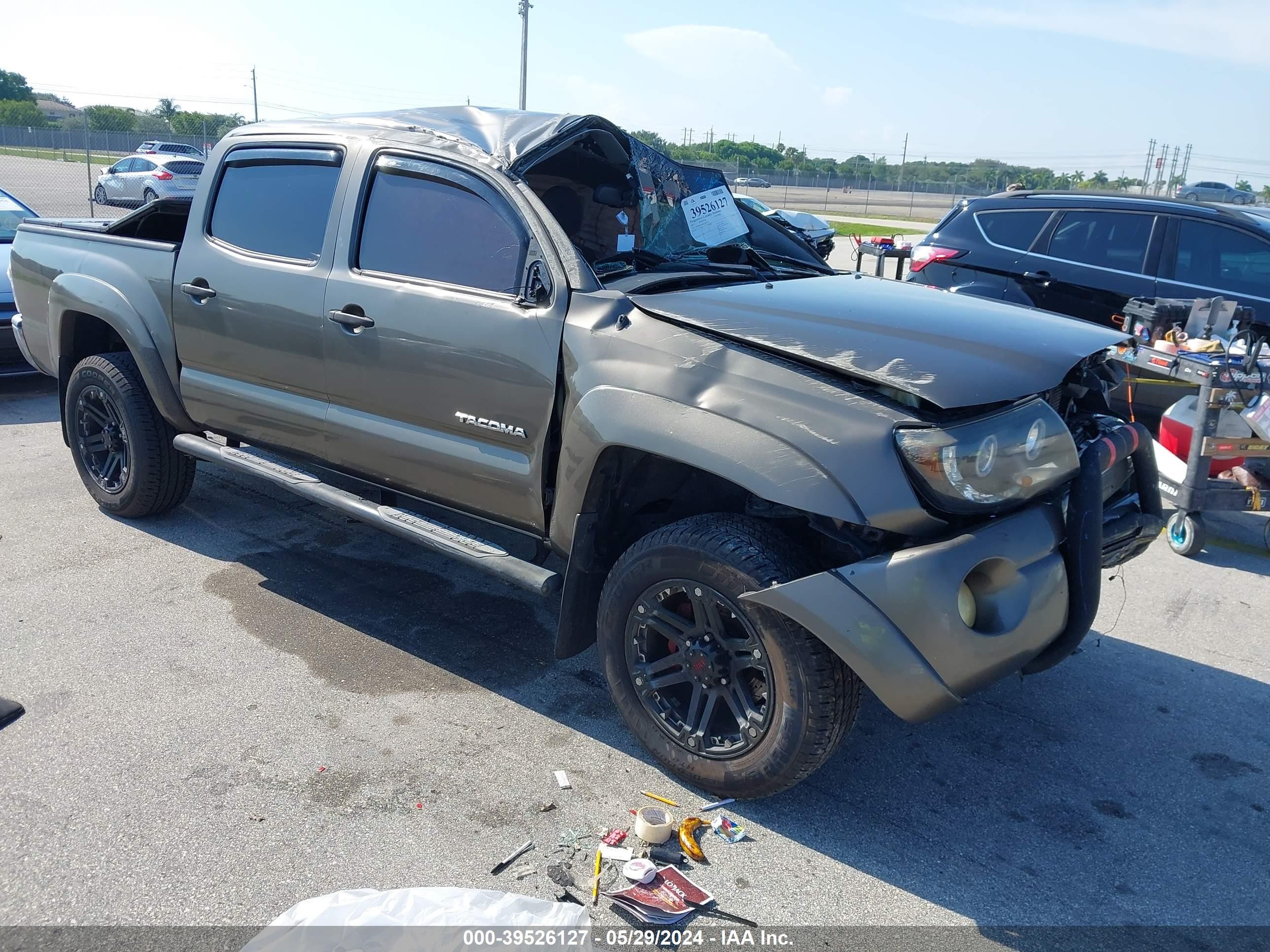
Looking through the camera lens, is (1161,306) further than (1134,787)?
Yes

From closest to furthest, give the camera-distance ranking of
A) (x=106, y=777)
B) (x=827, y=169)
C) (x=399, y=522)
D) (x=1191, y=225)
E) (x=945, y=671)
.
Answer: (x=945, y=671) < (x=106, y=777) < (x=399, y=522) < (x=1191, y=225) < (x=827, y=169)

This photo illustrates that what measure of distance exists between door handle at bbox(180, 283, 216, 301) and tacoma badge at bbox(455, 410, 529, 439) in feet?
5.07

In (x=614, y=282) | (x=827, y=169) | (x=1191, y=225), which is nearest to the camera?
(x=614, y=282)

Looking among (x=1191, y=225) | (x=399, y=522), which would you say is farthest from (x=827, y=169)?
(x=399, y=522)

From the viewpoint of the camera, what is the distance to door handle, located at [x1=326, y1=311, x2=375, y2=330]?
3809mm

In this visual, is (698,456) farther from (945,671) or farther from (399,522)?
(399,522)

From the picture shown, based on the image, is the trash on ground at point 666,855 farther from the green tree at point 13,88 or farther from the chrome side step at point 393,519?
the green tree at point 13,88

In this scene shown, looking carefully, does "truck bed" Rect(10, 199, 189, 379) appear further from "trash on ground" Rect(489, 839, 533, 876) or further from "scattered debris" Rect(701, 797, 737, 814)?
"scattered debris" Rect(701, 797, 737, 814)

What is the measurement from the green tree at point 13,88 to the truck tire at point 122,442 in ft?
302

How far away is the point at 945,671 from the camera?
107 inches

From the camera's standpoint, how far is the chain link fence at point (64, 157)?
26.4 m

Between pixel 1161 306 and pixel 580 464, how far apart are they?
13.5ft

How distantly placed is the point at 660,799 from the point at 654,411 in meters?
1.20

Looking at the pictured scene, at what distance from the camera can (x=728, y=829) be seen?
3029 millimetres
